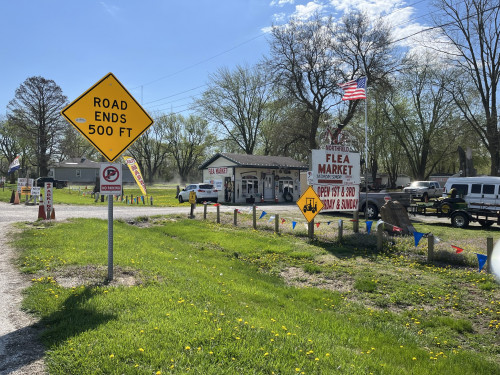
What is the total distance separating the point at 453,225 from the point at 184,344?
17.5 meters

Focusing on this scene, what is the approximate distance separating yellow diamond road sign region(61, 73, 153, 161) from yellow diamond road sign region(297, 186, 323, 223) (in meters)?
7.91

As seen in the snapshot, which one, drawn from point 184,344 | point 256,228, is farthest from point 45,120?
point 184,344

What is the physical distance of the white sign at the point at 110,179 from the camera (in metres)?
6.07

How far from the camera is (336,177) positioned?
46.6 feet

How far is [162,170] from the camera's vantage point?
94.5 metres

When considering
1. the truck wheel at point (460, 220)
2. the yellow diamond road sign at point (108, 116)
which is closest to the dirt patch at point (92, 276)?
the yellow diamond road sign at point (108, 116)

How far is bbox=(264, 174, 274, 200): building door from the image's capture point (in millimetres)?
34688

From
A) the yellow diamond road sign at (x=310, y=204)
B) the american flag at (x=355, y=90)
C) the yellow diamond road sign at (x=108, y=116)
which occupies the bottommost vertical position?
the yellow diamond road sign at (x=310, y=204)

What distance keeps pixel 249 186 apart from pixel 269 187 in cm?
248

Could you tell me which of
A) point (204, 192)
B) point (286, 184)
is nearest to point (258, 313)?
point (204, 192)

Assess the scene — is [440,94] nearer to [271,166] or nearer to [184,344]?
[271,166]

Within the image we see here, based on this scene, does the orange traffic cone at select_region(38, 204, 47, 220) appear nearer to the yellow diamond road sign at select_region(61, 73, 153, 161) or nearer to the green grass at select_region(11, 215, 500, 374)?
the green grass at select_region(11, 215, 500, 374)

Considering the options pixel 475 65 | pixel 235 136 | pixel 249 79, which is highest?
pixel 249 79

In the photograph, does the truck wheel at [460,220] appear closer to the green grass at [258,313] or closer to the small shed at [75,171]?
the green grass at [258,313]
